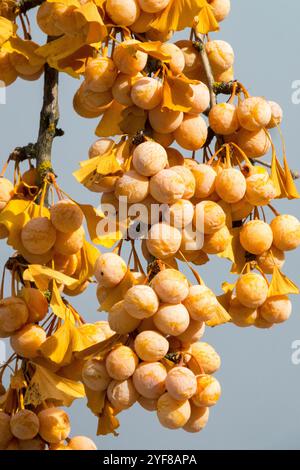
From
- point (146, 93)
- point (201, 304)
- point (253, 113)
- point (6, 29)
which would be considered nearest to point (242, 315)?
point (201, 304)

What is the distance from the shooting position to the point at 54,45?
2.10m

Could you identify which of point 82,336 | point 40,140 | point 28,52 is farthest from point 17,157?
point 82,336

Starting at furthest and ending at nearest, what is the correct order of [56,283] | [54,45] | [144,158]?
[56,283]
[54,45]
[144,158]

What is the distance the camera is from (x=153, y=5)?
2.08m

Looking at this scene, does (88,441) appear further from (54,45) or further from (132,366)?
(54,45)

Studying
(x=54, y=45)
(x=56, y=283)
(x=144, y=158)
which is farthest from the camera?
(x=56, y=283)

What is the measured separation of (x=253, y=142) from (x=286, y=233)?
0.18m

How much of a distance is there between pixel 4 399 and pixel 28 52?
2.21 feet

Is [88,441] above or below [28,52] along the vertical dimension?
below

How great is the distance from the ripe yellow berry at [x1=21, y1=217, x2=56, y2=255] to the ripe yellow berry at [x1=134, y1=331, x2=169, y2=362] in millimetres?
302

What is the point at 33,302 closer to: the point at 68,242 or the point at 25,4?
the point at 68,242

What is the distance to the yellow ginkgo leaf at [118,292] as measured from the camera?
206 cm

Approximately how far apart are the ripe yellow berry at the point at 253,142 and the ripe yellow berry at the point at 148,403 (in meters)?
0.52

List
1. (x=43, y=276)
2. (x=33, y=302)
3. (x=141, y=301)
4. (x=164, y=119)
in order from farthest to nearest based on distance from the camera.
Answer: (x=33, y=302), (x=43, y=276), (x=164, y=119), (x=141, y=301)
